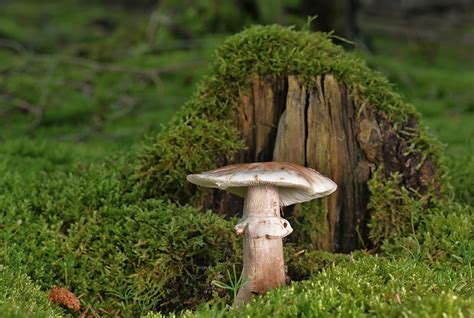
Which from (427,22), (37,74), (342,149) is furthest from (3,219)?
(427,22)

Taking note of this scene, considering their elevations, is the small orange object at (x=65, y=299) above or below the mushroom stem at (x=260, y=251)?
below

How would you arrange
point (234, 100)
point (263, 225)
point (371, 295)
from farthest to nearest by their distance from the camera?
point (234, 100), point (263, 225), point (371, 295)

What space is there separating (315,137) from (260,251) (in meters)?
1.19

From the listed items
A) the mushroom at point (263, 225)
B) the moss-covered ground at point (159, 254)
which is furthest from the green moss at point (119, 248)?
the mushroom at point (263, 225)

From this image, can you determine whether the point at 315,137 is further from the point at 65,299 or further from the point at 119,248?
the point at 65,299

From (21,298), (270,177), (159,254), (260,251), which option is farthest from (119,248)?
(270,177)

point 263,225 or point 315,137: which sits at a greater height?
point 315,137

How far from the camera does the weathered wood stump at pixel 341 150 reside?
4234 mm

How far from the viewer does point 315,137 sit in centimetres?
425

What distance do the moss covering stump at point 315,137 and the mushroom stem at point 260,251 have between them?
2.78 feet

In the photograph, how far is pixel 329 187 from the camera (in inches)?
129

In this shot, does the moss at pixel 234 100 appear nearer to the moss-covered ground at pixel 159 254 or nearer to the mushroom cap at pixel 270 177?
the moss-covered ground at pixel 159 254

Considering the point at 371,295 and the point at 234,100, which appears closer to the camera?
the point at 371,295

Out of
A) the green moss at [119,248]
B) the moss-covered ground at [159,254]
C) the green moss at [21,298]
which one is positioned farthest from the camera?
the green moss at [119,248]
